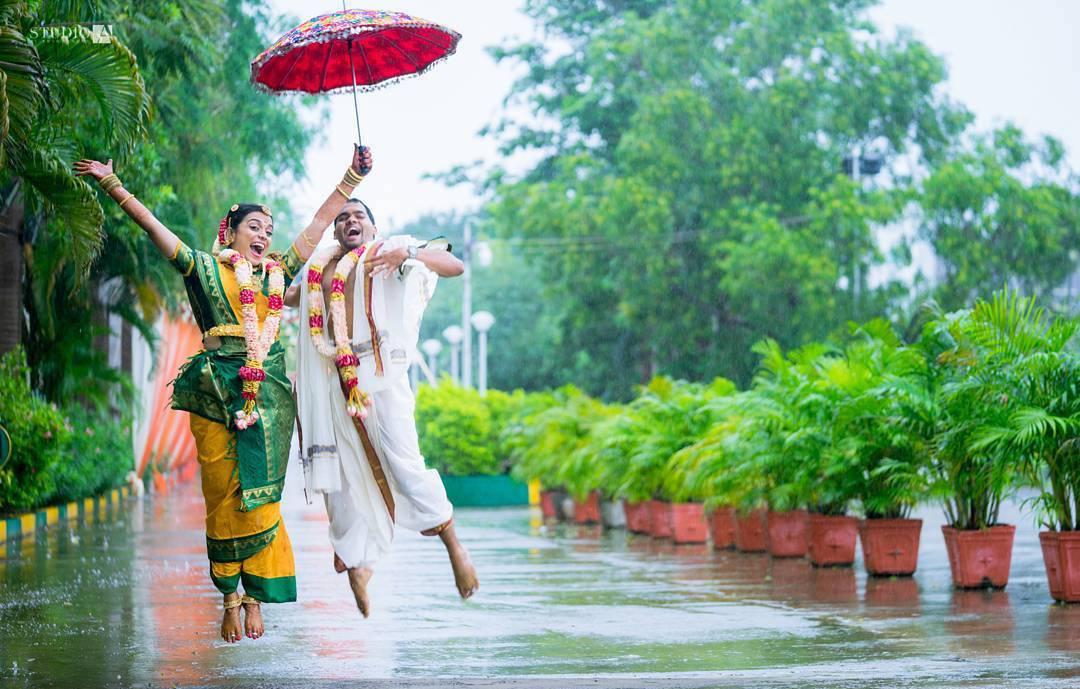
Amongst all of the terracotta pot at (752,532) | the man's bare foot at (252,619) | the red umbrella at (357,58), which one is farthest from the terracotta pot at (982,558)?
the man's bare foot at (252,619)

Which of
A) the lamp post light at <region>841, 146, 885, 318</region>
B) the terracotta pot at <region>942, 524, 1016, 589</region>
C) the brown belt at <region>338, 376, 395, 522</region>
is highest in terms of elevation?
the lamp post light at <region>841, 146, 885, 318</region>

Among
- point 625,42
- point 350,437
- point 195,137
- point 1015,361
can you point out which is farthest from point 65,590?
point 625,42

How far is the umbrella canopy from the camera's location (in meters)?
8.77

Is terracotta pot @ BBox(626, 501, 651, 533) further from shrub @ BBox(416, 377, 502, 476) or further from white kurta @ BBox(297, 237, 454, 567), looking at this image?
white kurta @ BBox(297, 237, 454, 567)

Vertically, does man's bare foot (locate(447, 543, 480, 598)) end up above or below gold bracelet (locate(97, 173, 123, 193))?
below

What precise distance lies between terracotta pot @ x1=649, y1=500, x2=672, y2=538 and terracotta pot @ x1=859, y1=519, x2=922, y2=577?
213 inches

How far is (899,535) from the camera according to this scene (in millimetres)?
13438

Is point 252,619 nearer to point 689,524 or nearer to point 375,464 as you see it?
point 375,464

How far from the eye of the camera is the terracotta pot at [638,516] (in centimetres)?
2012

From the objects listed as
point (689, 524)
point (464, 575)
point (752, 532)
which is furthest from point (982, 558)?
point (689, 524)

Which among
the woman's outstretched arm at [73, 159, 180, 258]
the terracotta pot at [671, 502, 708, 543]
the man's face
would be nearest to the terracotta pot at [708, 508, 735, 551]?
the terracotta pot at [671, 502, 708, 543]

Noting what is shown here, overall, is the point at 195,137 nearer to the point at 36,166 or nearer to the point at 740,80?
the point at 36,166

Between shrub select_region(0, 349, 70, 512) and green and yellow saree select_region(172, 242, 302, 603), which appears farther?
shrub select_region(0, 349, 70, 512)

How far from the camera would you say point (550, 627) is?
9.88m
